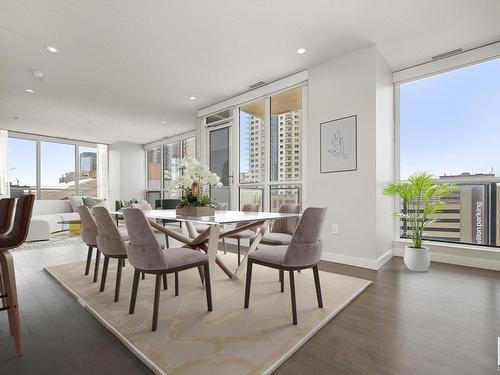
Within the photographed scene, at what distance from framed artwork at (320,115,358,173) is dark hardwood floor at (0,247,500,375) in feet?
5.12

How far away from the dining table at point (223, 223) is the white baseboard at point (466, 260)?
7.71 feet

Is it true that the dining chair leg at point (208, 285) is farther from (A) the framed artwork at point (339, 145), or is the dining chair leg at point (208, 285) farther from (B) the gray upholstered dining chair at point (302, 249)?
(A) the framed artwork at point (339, 145)

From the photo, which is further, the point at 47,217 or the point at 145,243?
the point at 47,217

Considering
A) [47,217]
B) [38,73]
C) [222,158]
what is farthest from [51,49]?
[47,217]

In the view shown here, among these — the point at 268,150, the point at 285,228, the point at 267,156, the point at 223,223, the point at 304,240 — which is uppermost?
the point at 268,150

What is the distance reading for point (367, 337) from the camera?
1.67 meters

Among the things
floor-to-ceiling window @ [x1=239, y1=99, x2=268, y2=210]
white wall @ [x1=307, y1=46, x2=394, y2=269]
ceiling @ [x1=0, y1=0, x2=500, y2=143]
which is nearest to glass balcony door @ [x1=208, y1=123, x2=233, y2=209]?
floor-to-ceiling window @ [x1=239, y1=99, x2=268, y2=210]

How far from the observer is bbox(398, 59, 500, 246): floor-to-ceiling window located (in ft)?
11.0

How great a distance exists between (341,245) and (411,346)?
6.56ft

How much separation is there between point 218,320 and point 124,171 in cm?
848

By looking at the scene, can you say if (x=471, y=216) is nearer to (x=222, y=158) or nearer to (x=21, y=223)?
(x=222, y=158)

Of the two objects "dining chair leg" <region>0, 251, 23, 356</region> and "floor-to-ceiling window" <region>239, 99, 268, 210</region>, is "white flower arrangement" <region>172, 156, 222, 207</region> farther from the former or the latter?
"floor-to-ceiling window" <region>239, 99, 268, 210</region>

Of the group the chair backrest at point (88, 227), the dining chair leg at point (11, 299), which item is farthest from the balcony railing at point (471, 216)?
the dining chair leg at point (11, 299)

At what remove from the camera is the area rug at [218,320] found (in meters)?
1.43
